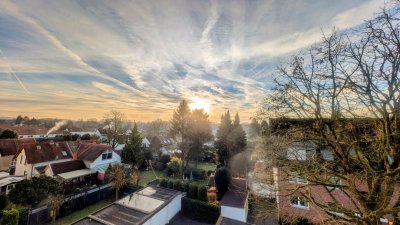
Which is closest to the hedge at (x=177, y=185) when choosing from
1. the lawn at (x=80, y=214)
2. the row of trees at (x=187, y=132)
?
the lawn at (x=80, y=214)

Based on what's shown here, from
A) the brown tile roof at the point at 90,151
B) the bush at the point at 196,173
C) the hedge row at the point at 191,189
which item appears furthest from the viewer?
the bush at the point at 196,173

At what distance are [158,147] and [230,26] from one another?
37220 mm

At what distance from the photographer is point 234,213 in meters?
16.4

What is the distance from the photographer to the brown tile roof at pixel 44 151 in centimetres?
2453

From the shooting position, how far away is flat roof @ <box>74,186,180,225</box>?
41.7 feet

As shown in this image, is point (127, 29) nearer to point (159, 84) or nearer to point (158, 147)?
point (159, 84)

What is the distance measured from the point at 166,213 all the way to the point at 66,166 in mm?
16275

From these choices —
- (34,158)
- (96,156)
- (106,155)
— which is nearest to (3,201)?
(34,158)

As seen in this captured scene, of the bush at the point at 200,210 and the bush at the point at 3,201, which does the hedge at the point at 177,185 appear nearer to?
the bush at the point at 200,210

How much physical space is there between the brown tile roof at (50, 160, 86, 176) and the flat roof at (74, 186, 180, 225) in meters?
11.8

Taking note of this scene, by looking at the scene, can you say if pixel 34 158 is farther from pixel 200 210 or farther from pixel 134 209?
pixel 200 210

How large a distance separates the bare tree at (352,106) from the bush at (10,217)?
57.8ft

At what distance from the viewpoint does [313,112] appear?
764cm

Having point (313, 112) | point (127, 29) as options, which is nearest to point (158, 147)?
point (127, 29)
